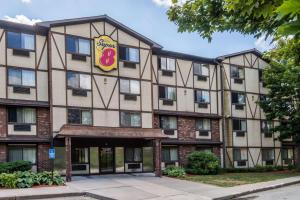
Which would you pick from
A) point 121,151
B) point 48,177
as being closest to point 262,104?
point 121,151

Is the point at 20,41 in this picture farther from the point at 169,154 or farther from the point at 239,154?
the point at 239,154

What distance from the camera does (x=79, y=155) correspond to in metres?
29.8

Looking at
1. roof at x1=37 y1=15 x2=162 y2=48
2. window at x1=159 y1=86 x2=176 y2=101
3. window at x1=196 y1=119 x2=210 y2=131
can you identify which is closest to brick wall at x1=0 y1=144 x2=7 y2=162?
roof at x1=37 y1=15 x2=162 y2=48

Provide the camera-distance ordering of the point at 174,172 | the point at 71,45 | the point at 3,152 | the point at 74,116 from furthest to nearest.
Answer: the point at 174,172
the point at 71,45
the point at 74,116
the point at 3,152

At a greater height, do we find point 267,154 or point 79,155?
point 79,155

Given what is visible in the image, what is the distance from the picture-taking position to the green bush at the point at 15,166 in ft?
80.7

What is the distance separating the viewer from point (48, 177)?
81.0 ft

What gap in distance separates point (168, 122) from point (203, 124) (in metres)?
3.77

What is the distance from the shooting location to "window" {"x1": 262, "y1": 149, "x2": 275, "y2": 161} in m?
40.8

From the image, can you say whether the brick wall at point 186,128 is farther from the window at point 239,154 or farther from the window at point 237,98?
the window at point 237,98

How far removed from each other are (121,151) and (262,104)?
13.7 meters

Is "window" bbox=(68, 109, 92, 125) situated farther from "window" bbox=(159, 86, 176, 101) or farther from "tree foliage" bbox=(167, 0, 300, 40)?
"tree foliage" bbox=(167, 0, 300, 40)

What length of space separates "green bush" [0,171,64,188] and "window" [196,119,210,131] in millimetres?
14928

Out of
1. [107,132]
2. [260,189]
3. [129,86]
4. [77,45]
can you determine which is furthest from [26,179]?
[260,189]
